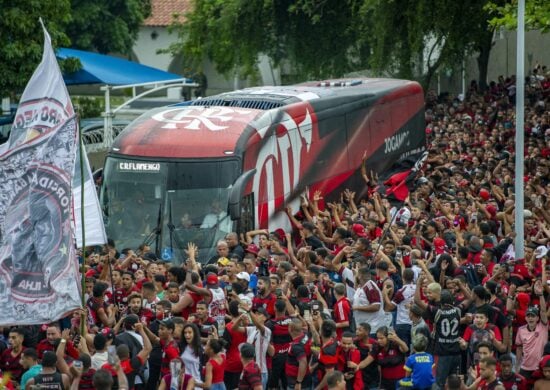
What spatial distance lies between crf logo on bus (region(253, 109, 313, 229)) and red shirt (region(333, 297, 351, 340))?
18.3ft

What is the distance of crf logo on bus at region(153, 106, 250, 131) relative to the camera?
68.0 feet

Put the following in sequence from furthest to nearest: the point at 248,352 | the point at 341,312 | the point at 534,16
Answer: the point at 534,16 < the point at 341,312 < the point at 248,352

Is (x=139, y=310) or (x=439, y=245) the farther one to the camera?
(x=439, y=245)

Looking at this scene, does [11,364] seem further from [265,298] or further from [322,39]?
[322,39]

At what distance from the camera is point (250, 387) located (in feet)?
43.1

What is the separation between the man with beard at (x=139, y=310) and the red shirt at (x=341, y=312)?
6.80 ft

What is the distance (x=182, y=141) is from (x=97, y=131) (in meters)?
16.1

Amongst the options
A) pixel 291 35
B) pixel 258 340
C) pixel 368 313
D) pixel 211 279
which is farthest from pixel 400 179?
pixel 291 35

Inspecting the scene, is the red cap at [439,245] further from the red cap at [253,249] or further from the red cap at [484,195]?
the red cap at [484,195]

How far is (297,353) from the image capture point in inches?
546

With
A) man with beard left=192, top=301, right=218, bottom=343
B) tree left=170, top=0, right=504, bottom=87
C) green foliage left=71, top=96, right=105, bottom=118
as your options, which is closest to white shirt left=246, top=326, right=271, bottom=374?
man with beard left=192, top=301, right=218, bottom=343

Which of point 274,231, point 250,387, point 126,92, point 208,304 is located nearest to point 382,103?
point 274,231

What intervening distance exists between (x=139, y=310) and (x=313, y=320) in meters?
1.92

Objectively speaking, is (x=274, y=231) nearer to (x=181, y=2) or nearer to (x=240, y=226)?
(x=240, y=226)
